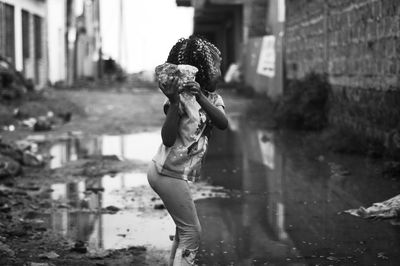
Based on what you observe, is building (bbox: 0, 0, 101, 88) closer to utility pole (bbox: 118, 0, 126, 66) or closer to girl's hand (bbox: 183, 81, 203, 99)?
utility pole (bbox: 118, 0, 126, 66)

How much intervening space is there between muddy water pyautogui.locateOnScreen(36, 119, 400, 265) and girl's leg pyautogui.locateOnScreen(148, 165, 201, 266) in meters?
0.96

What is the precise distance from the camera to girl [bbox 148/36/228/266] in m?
3.52

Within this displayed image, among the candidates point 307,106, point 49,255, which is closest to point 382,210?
point 49,255

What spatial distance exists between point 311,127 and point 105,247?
810 centimetres

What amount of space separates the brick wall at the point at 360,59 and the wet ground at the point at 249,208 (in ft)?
2.40

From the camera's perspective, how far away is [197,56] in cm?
357

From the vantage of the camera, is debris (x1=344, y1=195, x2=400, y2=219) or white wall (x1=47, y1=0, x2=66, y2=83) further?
white wall (x1=47, y1=0, x2=66, y2=83)

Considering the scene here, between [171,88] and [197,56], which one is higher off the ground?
[197,56]

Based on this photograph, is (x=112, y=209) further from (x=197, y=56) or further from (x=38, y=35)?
(x=38, y=35)

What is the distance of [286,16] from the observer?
55.4ft

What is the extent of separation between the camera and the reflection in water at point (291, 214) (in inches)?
182

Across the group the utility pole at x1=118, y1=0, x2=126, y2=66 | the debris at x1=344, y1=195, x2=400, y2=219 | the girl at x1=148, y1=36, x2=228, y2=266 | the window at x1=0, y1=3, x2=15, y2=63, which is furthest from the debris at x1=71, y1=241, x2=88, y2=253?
the utility pole at x1=118, y1=0, x2=126, y2=66

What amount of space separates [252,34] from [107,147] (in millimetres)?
15456

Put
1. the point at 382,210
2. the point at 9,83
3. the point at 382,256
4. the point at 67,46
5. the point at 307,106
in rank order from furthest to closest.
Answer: the point at 67,46, the point at 9,83, the point at 307,106, the point at 382,210, the point at 382,256
